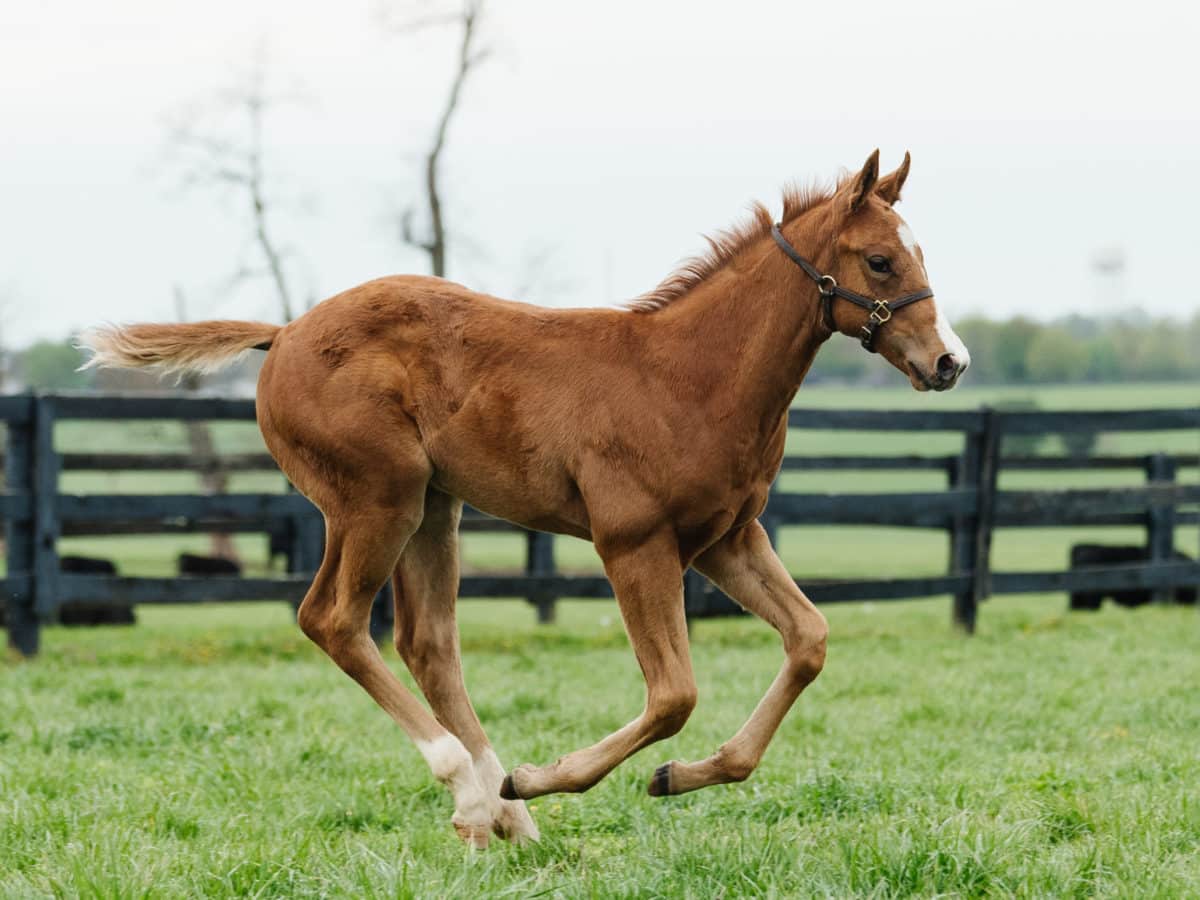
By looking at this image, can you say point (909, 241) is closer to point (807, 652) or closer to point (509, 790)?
point (807, 652)

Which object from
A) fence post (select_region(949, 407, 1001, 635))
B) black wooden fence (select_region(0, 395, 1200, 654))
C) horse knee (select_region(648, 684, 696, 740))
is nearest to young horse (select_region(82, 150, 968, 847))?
horse knee (select_region(648, 684, 696, 740))

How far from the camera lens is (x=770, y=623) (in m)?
4.02

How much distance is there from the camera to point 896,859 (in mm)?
3395

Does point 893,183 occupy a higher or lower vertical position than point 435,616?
higher

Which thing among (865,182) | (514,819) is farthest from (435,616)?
(865,182)

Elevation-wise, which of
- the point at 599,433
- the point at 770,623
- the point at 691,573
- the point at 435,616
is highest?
the point at 599,433

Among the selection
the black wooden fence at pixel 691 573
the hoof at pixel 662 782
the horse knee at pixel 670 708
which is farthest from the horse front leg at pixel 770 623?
the black wooden fence at pixel 691 573

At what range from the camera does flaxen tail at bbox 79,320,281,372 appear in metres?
4.62

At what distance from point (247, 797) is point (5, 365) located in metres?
21.6

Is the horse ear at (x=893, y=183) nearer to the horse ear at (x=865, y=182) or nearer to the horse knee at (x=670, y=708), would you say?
the horse ear at (x=865, y=182)

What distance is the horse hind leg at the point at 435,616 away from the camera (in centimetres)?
439

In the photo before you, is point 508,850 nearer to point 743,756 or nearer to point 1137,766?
point 743,756

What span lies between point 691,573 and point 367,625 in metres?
5.36

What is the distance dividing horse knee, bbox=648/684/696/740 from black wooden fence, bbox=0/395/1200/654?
5617 millimetres
